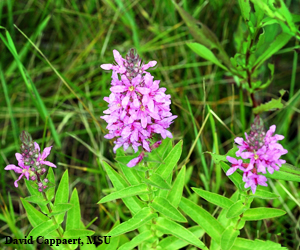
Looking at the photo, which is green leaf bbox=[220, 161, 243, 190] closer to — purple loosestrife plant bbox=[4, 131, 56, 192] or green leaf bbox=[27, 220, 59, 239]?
purple loosestrife plant bbox=[4, 131, 56, 192]

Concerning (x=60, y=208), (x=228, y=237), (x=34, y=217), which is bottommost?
(x=228, y=237)

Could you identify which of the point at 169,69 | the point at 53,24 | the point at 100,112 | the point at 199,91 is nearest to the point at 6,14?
the point at 53,24

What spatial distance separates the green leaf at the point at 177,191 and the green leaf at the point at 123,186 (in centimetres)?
31

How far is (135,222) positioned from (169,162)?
2.01 ft

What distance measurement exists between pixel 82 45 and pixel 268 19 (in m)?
3.26

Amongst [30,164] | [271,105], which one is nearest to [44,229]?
[30,164]

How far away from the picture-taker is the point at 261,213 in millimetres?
3102

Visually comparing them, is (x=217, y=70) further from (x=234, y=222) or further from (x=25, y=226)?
(x=25, y=226)

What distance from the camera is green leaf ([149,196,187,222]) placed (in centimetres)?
299

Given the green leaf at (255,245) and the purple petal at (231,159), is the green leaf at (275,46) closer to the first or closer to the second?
the purple petal at (231,159)

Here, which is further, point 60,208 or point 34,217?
point 34,217

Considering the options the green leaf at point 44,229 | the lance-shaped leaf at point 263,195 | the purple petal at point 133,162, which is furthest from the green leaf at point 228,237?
the green leaf at point 44,229

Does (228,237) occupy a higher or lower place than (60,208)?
lower

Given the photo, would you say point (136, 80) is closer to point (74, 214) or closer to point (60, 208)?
point (60, 208)
